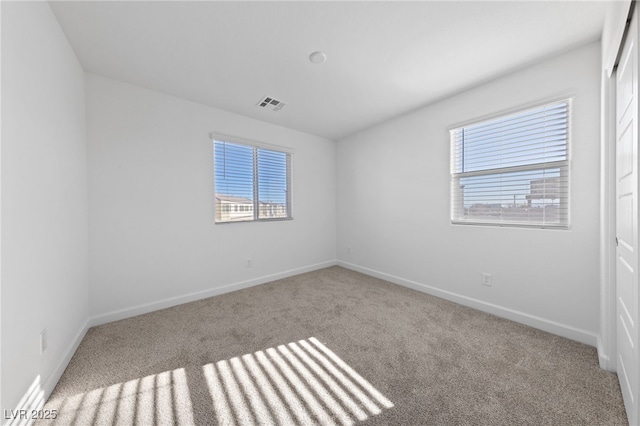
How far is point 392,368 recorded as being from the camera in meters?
1.62

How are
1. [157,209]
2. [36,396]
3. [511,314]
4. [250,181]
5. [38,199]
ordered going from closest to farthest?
[36,396]
[38,199]
[511,314]
[157,209]
[250,181]

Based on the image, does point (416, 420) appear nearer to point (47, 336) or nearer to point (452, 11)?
point (47, 336)

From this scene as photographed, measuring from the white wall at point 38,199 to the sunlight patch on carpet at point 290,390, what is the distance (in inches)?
38.6

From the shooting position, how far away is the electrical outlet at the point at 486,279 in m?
2.43

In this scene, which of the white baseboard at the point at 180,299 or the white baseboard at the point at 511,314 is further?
the white baseboard at the point at 180,299

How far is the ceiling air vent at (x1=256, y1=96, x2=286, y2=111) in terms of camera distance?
2.77 metres

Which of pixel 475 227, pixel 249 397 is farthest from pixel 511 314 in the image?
pixel 249 397

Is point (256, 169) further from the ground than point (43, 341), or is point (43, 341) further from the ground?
point (256, 169)

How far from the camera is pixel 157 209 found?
2584mm

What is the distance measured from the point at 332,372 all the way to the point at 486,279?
1961 mm

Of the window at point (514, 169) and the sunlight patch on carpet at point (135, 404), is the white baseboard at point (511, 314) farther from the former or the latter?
the sunlight patch on carpet at point (135, 404)

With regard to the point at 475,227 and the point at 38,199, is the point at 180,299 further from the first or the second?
the point at 475,227

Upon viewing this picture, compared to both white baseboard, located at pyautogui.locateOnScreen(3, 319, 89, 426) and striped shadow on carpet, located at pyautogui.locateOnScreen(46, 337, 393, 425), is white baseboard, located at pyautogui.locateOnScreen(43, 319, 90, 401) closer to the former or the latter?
white baseboard, located at pyautogui.locateOnScreen(3, 319, 89, 426)

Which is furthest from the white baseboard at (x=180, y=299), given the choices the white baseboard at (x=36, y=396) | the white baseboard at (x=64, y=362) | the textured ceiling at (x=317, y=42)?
the textured ceiling at (x=317, y=42)
